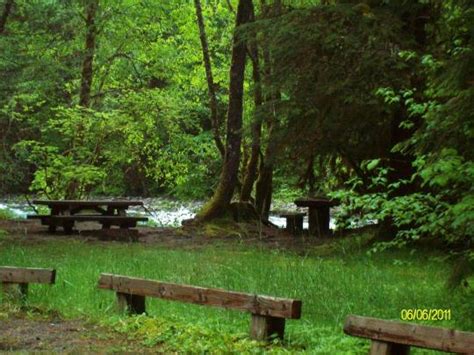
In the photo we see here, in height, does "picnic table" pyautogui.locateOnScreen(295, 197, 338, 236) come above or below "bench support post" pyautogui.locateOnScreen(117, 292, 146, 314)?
above

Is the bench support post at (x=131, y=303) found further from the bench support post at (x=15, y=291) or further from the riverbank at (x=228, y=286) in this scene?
the bench support post at (x=15, y=291)

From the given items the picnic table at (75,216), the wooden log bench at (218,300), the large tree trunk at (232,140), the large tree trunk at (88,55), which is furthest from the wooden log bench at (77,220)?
the wooden log bench at (218,300)

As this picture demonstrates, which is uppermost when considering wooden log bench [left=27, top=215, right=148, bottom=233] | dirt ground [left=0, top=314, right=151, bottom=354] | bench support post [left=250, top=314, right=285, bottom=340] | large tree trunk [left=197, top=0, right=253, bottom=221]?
large tree trunk [left=197, top=0, right=253, bottom=221]

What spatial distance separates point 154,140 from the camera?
80.0 ft

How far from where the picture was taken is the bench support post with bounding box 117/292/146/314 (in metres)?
7.34

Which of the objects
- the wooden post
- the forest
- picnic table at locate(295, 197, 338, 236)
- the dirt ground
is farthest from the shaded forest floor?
the wooden post

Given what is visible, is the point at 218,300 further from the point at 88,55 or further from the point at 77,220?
the point at 88,55

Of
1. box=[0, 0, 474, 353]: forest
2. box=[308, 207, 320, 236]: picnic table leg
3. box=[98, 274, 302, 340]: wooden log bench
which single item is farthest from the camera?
box=[308, 207, 320, 236]: picnic table leg

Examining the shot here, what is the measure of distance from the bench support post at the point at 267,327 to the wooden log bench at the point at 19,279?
291 centimetres

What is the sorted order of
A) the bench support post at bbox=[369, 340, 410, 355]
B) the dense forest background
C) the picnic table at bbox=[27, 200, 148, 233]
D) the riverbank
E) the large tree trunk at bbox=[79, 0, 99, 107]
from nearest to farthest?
the bench support post at bbox=[369, 340, 410, 355], the riverbank, the dense forest background, the picnic table at bbox=[27, 200, 148, 233], the large tree trunk at bbox=[79, 0, 99, 107]

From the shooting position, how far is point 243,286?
29.0 feet

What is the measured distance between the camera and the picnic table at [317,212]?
18.6 m

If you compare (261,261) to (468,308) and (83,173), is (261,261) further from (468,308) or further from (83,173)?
(83,173)

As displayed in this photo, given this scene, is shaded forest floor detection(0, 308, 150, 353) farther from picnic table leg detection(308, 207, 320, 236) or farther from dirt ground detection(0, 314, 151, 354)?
picnic table leg detection(308, 207, 320, 236)
